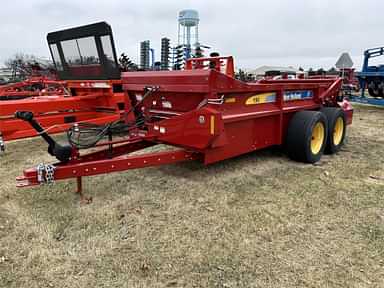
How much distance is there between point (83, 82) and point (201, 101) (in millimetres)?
3499

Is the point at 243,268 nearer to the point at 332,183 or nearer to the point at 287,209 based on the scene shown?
the point at 287,209

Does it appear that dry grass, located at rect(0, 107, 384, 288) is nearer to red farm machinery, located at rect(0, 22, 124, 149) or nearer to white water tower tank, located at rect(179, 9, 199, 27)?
red farm machinery, located at rect(0, 22, 124, 149)

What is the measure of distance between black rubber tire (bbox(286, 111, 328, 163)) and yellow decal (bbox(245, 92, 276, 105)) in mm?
518

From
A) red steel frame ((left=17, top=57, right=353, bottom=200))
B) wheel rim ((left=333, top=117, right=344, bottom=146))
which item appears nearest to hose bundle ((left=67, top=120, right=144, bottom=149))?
red steel frame ((left=17, top=57, right=353, bottom=200))

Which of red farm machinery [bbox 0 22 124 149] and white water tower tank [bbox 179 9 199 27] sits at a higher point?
white water tower tank [bbox 179 9 199 27]

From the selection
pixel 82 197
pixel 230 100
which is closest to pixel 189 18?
pixel 230 100

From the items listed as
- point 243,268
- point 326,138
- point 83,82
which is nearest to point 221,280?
point 243,268

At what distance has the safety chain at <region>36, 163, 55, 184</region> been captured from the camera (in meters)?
2.75

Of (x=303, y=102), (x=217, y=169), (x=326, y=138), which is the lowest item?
(x=217, y=169)

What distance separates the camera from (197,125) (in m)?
3.36

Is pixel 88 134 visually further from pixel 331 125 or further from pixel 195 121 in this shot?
pixel 331 125

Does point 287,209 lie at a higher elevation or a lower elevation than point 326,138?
lower

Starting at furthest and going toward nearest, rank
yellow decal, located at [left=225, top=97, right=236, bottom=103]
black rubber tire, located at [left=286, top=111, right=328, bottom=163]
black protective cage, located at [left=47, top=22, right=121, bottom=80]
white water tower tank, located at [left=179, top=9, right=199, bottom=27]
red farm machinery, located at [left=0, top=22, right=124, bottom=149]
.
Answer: white water tower tank, located at [left=179, top=9, right=199, bottom=27], black protective cage, located at [left=47, top=22, right=121, bottom=80], red farm machinery, located at [left=0, top=22, right=124, bottom=149], black rubber tire, located at [left=286, top=111, right=328, bottom=163], yellow decal, located at [left=225, top=97, right=236, bottom=103]

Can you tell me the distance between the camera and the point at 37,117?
5.18m
